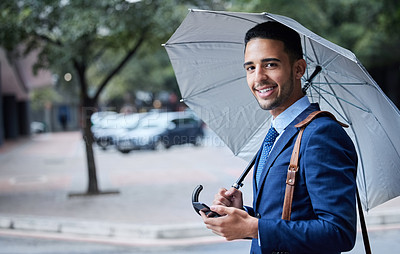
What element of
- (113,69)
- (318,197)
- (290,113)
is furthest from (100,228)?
(318,197)

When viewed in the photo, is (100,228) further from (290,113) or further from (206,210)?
(290,113)

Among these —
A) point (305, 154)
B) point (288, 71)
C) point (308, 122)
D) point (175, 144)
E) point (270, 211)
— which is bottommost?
point (175, 144)

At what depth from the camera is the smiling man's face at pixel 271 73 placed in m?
1.77

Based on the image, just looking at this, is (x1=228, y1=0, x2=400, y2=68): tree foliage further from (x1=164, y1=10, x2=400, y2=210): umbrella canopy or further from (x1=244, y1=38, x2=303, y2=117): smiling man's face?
(x1=244, y1=38, x2=303, y2=117): smiling man's face

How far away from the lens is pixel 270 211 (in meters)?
1.74

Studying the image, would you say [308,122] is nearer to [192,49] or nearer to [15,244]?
[192,49]

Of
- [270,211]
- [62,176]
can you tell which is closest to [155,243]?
[270,211]

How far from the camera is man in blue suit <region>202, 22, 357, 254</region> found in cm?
152

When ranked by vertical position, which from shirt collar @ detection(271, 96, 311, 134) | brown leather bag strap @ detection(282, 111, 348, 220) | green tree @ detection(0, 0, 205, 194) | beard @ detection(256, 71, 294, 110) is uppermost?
green tree @ detection(0, 0, 205, 194)

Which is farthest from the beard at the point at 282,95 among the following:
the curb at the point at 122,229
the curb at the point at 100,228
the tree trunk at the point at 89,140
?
the tree trunk at the point at 89,140

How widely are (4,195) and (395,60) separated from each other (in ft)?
59.2

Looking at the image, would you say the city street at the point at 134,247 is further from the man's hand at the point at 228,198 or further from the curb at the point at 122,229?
the man's hand at the point at 228,198

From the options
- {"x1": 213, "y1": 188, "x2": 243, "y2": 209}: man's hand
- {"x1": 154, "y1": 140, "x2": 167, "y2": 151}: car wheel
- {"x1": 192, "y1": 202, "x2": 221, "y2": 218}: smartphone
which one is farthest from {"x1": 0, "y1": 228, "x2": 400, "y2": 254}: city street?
{"x1": 154, "y1": 140, "x2": 167, "y2": 151}: car wheel

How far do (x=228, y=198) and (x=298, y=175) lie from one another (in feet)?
1.65
